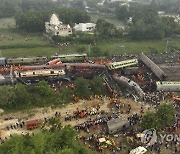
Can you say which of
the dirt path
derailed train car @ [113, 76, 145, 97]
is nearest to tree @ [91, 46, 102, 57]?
derailed train car @ [113, 76, 145, 97]

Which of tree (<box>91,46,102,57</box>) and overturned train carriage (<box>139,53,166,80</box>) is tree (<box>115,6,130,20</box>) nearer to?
tree (<box>91,46,102,57</box>)

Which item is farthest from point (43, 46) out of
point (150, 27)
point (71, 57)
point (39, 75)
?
point (150, 27)

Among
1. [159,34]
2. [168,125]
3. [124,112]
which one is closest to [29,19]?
[159,34]

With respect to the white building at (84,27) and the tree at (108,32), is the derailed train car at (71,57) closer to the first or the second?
the tree at (108,32)

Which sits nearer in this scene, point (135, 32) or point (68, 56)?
point (68, 56)

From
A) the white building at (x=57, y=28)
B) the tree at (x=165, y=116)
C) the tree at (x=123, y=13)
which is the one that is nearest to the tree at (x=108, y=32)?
the white building at (x=57, y=28)

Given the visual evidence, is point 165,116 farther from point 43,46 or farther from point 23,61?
point 43,46

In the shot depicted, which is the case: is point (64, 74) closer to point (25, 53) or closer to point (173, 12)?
point (25, 53)
